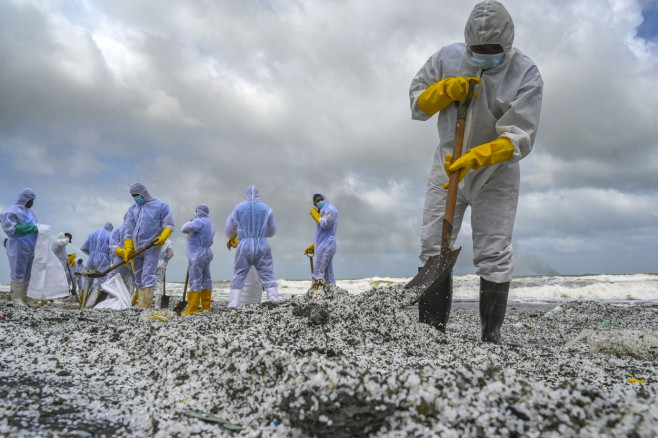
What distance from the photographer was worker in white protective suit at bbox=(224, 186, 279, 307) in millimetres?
7211

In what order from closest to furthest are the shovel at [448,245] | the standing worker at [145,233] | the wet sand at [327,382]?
the wet sand at [327,382]
the shovel at [448,245]
the standing worker at [145,233]

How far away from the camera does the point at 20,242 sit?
27.6 feet

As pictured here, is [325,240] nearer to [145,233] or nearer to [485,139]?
[145,233]

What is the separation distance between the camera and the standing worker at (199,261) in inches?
294

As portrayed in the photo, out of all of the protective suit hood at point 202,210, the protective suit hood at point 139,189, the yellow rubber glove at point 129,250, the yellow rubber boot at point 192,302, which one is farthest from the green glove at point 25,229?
the yellow rubber boot at point 192,302

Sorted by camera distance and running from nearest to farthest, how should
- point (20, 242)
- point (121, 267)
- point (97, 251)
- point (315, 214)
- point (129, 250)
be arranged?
point (129, 250)
point (121, 267)
point (20, 242)
point (315, 214)
point (97, 251)

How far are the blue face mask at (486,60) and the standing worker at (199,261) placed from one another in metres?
5.88

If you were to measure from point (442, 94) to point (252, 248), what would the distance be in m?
4.83

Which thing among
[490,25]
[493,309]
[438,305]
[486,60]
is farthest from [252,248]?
[490,25]

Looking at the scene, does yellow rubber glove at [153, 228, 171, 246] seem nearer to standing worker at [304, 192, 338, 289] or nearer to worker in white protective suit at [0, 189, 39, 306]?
standing worker at [304, 192, 338, 289]

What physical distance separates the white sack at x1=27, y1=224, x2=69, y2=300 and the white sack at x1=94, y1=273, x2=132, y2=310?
1662 mm

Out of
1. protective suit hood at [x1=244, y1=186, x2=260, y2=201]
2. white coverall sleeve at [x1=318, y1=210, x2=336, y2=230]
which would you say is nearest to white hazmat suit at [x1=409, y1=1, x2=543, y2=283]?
protective suit hood at [x1=244, y1=186, x2=260, y2=201]

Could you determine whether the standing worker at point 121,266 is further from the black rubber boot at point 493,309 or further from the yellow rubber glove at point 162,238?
the black rubber boot at point 493,309

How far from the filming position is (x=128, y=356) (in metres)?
2.14
